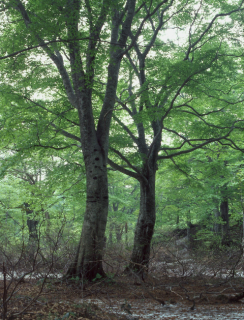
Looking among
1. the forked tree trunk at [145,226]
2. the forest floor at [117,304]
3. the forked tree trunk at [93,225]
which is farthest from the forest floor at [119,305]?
Result: the forked tree trunk at [145,226]

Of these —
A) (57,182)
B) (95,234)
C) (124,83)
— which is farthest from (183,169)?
(95,234)

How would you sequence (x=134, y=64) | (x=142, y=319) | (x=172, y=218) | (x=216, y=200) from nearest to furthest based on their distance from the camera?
(x=142, y=319) < (x=134, y=64) < (x=216, y=200) < (x=172, y=218)

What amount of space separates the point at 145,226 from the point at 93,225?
3.22 metres

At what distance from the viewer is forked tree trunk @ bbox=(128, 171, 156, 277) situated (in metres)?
9.85

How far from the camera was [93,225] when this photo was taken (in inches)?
297

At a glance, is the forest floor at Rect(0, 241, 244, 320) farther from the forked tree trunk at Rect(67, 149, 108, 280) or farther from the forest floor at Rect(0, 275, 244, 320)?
the forked tree trunk at Rect(67, 149, 108, 280)

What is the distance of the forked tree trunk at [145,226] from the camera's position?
32.3 feet

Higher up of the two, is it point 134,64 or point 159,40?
point 159,40

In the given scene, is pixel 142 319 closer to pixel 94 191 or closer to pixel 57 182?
pixel 94 191

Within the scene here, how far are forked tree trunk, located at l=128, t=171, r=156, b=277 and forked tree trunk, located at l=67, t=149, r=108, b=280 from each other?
2594 millimetres

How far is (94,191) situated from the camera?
7.78 metres

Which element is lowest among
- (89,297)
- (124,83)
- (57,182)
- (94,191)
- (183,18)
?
(89,297)

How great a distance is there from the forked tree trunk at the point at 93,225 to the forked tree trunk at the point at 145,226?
8.51 ft

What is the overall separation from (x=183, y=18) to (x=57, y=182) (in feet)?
26.4
